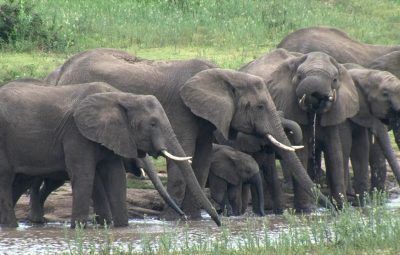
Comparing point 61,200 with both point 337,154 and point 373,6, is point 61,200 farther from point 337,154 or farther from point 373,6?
point 373,6

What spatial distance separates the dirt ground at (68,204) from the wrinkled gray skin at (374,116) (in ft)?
8.13

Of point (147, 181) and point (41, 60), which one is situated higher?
point (41, 60)

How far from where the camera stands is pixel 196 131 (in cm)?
1655

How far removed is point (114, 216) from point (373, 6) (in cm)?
1442

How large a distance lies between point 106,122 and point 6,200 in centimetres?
125

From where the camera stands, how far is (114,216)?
49.7 ft

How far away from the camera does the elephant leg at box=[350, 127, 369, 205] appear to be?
1802cm

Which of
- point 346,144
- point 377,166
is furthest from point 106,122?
point 377,166

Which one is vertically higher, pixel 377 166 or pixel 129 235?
pixel 377 166

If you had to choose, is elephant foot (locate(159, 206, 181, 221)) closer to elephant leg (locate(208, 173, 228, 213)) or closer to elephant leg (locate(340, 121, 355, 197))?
elephant leg (locate(208, 173, 228, 213))

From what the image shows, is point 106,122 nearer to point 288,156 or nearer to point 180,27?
point 288,156

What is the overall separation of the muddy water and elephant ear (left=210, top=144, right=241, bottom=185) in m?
0.97

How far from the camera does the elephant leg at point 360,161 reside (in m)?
18.0

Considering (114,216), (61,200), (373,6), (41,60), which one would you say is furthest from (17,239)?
(373,6)
